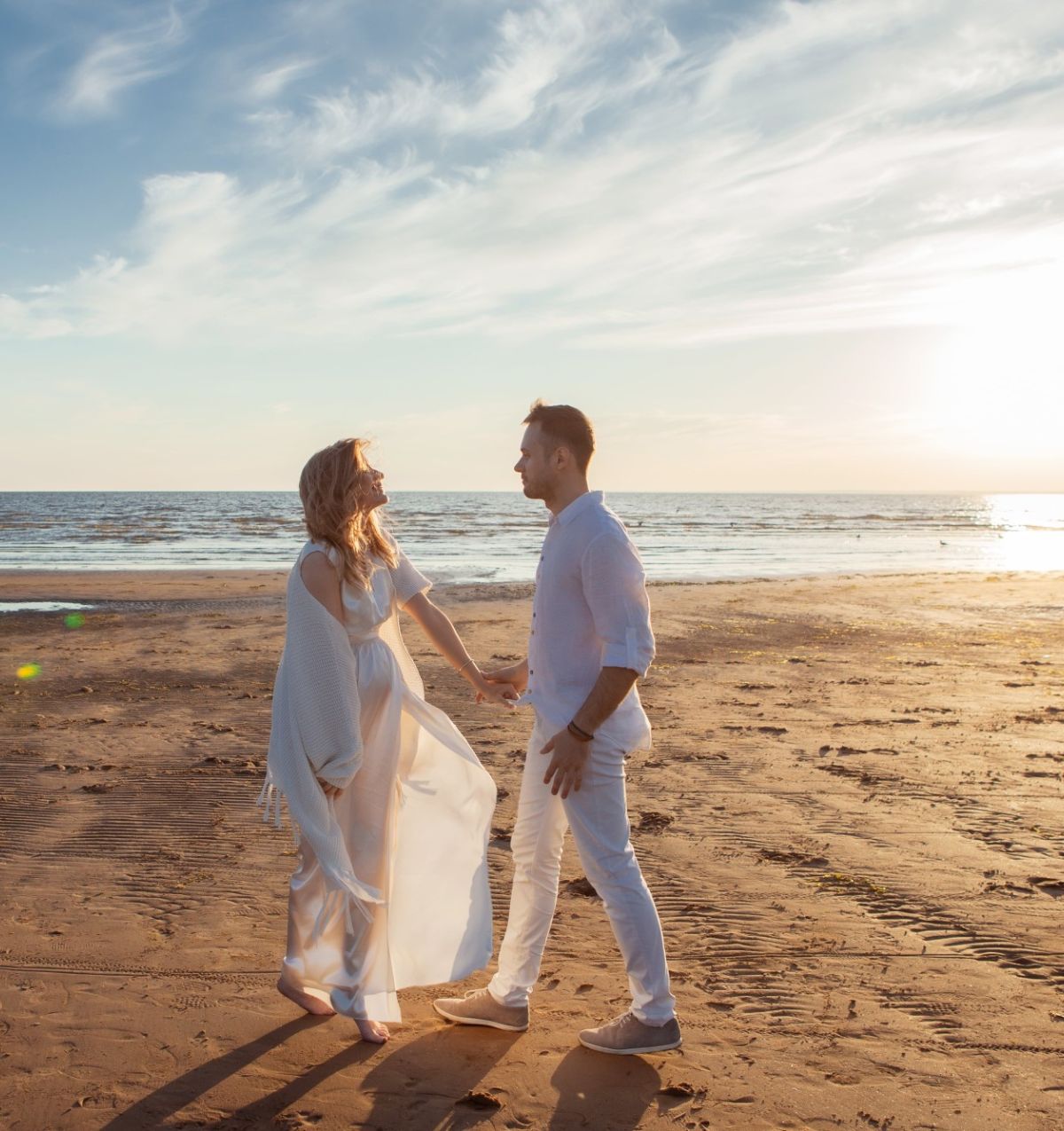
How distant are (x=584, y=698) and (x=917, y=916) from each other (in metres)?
2.17

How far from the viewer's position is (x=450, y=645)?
3834 mm

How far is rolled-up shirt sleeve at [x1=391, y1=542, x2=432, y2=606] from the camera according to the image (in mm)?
3677

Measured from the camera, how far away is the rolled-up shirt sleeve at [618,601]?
3.06m

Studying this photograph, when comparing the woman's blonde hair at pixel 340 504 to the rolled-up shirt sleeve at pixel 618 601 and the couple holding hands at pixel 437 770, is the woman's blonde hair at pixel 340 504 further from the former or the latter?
the rolled-up shirt sleeve at pixel 618 601

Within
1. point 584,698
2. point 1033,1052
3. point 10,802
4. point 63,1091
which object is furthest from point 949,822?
point 10,802

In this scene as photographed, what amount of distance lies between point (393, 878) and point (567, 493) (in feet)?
4.95

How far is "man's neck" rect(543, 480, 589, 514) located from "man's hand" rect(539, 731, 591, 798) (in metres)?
0.76

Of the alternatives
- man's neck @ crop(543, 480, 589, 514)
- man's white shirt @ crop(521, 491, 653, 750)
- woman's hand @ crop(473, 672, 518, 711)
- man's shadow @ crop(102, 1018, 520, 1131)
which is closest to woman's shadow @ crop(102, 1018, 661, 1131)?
man's shadow @ crop(102, 1018, 520, 1131)

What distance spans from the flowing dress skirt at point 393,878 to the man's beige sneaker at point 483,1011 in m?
0.10

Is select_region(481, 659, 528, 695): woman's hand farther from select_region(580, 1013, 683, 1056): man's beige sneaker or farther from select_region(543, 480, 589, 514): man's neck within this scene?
select_region(580, 1013, 683, 1056): man's beige sneaker

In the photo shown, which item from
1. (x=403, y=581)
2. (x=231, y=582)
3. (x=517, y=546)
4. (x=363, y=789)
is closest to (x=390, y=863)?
(x=363, y=789)

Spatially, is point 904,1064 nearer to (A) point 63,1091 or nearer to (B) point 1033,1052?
(B) point 1033,1052

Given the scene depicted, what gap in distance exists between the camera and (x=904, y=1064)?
3.20 meters

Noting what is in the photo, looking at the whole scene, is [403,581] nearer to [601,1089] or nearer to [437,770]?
[437,770]
